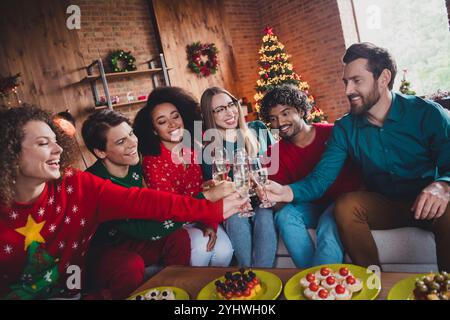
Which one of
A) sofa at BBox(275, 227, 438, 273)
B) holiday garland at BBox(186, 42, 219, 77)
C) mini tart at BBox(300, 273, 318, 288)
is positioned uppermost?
holiday garland at BBox(186, 42, 219, 77)

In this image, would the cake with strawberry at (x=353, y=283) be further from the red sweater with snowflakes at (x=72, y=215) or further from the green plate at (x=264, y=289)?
the red sweater with snowflakes at (x=72, y=215)

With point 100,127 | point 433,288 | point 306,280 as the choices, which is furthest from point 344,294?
point 100,127

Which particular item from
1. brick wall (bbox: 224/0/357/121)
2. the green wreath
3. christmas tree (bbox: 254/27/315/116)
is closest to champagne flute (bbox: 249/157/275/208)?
the green wreath

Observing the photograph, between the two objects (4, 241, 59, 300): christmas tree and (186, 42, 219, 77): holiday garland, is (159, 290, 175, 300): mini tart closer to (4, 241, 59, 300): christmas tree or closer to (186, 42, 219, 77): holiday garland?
(4, 241, 59, 300): christmas tree

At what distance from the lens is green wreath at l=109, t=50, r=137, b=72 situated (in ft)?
16.4

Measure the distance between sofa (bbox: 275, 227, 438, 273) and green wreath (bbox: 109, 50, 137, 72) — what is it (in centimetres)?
414

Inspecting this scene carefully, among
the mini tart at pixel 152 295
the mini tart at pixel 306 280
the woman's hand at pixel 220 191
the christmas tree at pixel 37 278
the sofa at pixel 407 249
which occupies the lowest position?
the sofa at pixel 407 249

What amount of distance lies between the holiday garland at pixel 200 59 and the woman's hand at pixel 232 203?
4.43 m

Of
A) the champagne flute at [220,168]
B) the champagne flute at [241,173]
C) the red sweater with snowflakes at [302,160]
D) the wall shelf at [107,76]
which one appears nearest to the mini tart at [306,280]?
the champagne flute at [241,173]

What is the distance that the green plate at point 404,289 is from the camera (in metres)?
1.05

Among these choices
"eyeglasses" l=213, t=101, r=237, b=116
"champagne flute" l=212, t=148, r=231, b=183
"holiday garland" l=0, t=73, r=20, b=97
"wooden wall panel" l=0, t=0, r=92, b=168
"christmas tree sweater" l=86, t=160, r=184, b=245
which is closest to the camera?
"champagne flute" l=212, t=148, r=231, b=183

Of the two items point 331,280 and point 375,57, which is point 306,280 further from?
point 375,57
